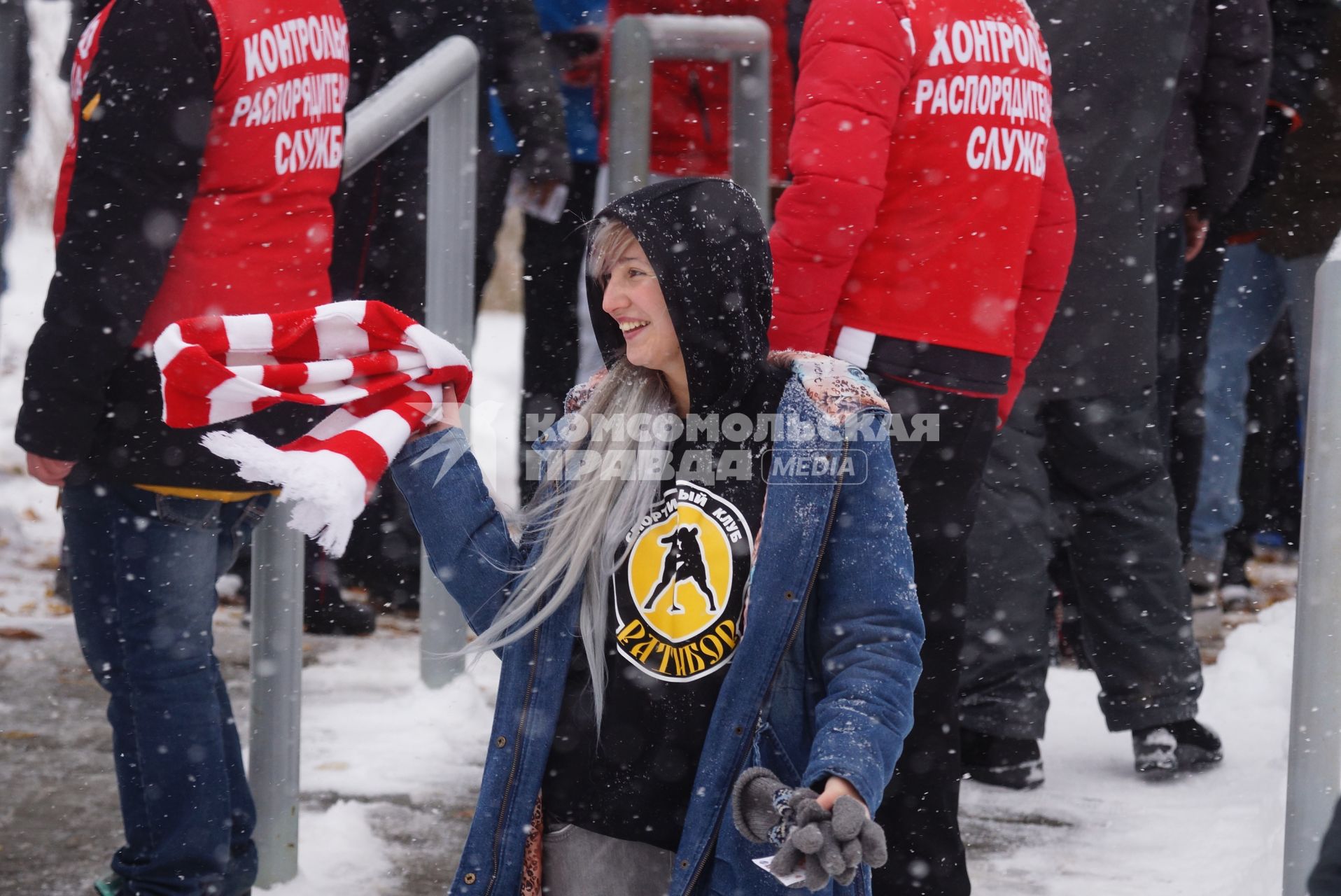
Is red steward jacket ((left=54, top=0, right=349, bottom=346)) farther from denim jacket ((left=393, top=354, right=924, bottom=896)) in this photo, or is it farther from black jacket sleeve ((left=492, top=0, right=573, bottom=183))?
black jacket sleeve ((left=492, top=0, right=573, bottom=183))

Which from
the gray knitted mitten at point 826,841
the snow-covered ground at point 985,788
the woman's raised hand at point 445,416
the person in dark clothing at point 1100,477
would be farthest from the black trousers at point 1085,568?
the gray knitted mitten at point 826,841

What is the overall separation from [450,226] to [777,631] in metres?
2.21

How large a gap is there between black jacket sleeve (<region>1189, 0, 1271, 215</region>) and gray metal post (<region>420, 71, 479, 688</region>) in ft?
6.26

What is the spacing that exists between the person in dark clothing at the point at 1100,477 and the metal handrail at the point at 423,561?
1352mm

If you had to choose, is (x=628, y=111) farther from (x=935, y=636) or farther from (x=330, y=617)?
(x=330, y=617)

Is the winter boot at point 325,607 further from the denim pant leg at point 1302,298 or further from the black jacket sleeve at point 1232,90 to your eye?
the denim pant leg at point 1302,298

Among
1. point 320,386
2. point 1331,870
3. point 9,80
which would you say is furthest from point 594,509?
point 9,80

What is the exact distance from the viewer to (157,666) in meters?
2.57

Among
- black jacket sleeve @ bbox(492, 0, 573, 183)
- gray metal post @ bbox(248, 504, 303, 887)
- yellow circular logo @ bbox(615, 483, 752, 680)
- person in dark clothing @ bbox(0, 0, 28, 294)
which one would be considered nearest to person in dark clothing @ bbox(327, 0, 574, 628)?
black jacket sleeve @ bbox(492, 0, 573, 183)

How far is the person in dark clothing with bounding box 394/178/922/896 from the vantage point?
1.92 meters

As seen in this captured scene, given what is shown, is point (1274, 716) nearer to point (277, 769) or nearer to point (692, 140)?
point (692, 140)

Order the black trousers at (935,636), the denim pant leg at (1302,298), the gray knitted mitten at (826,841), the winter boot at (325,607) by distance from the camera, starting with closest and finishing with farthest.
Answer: the gray knitted mitten at (826,841), the black trousers at (935,636), the winter boot at (325,607), the denim pant leg at (1302,298)

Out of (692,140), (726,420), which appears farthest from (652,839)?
(692,140)

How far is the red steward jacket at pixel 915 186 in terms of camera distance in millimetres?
2699
